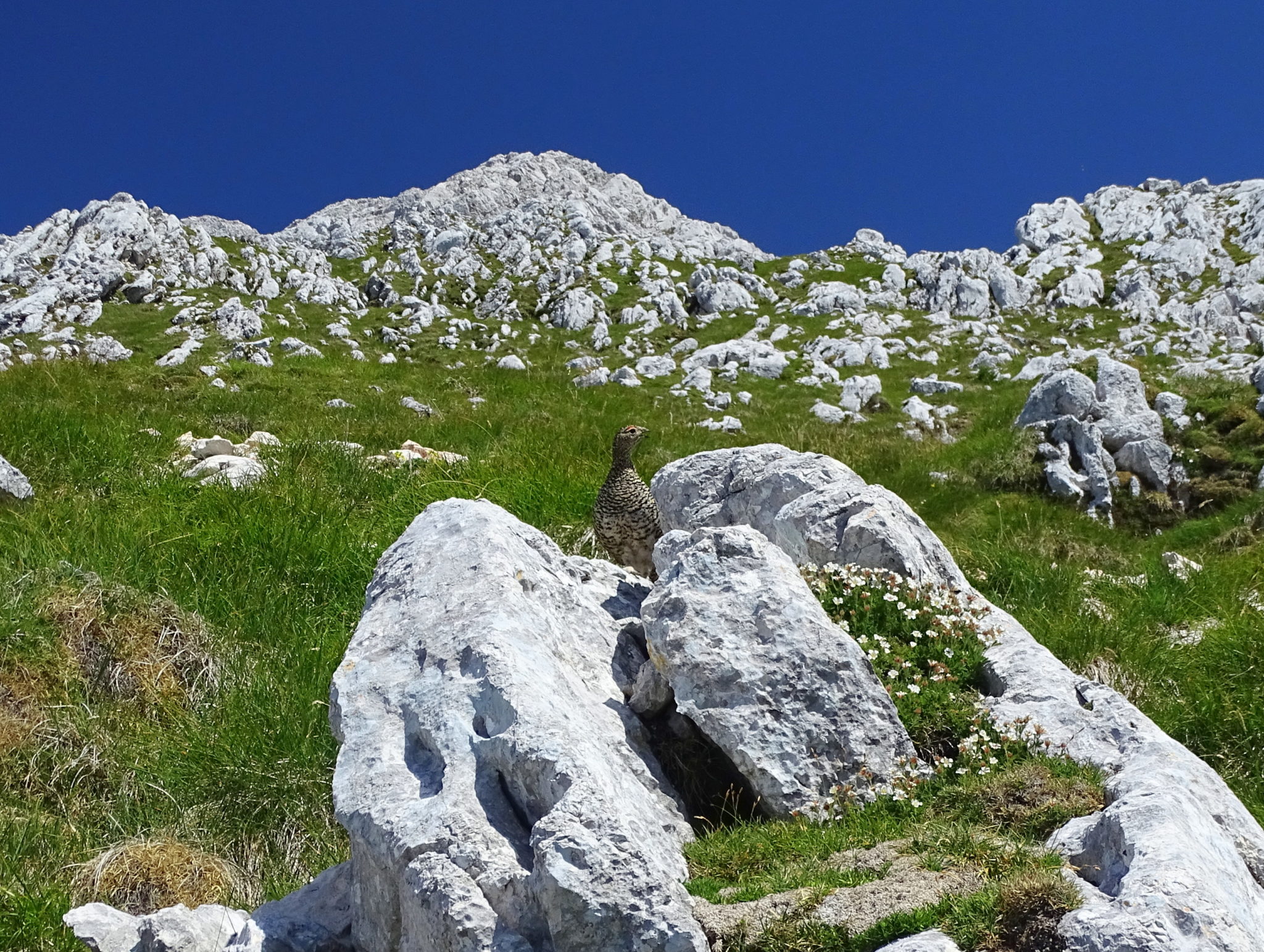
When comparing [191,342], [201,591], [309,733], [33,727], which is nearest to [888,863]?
[309,733]

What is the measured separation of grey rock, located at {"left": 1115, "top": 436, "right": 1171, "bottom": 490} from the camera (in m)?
14.3

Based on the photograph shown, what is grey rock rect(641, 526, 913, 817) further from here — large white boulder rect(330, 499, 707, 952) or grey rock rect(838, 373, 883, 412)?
grey rock rect(838, 373, 883, 412)

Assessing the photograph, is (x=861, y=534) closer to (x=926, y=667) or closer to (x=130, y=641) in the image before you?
(x=926, y=667)

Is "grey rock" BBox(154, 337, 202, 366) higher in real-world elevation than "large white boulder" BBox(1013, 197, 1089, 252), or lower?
lower

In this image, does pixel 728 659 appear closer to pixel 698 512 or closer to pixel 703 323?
pixel 698 512

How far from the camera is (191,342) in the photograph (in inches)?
1415

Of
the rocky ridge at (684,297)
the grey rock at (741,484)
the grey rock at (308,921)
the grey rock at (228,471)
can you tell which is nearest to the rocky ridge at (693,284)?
the rocky ridge at (684,297)

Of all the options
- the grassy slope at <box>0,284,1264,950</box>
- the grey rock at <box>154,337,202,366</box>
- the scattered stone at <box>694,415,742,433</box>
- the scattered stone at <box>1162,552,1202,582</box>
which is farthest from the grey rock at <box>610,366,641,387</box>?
the scattered stone at <box>1162,552,1202,582</box>

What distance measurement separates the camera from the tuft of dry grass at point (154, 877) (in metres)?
5.48

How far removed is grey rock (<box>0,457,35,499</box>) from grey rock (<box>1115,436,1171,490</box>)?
15275mm

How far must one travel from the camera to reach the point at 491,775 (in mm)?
4285

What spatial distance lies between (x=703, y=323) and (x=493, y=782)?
2426 inches

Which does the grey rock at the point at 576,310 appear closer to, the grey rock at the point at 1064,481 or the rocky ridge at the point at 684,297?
the rocky ridge at the point at 684,297

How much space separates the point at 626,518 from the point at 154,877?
429cm
